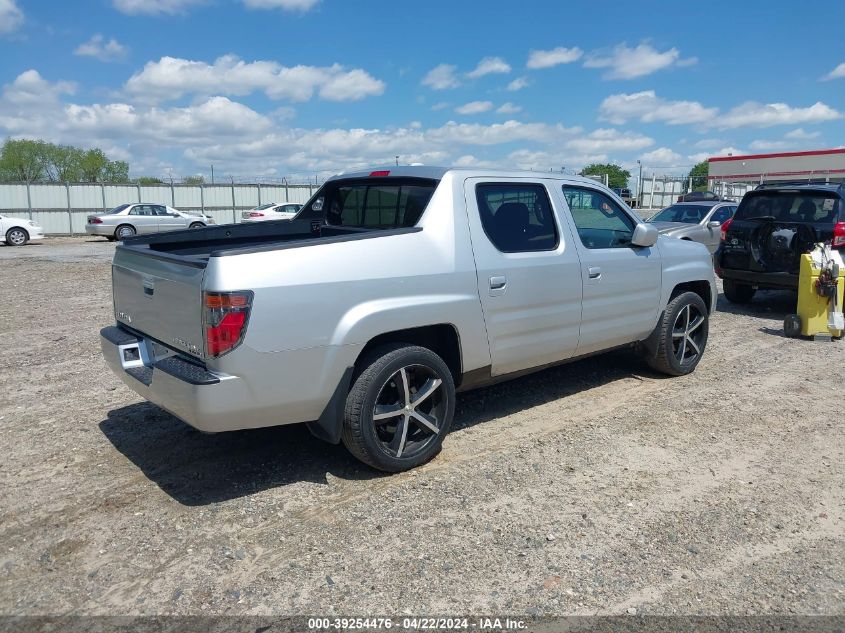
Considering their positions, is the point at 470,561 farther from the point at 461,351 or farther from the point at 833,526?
the point at 833,526

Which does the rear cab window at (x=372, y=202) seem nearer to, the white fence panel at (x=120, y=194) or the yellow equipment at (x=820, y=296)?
the yellow equipment at (x=820, y=296)

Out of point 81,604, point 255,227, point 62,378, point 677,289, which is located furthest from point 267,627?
point 677,289

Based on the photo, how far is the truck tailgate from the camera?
11.5 feet

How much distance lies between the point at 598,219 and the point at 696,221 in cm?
903

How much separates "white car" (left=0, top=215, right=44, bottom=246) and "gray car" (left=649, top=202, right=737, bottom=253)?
21.5 metres

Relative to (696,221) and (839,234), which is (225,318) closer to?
(839,234)

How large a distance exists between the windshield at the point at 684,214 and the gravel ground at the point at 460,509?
8223 millimetres

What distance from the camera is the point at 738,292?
10398 mm

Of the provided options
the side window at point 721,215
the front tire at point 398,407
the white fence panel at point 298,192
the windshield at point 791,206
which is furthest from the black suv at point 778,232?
the white fence panel at point 298,192

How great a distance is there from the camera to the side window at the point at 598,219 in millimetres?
5238

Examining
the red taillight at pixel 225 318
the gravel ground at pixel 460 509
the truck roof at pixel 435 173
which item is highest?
the truck roof at pixel 435 173

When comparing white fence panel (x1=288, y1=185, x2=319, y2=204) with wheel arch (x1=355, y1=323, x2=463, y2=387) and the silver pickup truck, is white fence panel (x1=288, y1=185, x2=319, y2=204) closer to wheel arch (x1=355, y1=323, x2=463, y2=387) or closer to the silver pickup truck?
the silver pickup truck

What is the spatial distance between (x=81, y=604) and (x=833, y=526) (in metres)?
3.76

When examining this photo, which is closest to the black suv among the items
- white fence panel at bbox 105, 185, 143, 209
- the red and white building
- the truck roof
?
the truck roof
